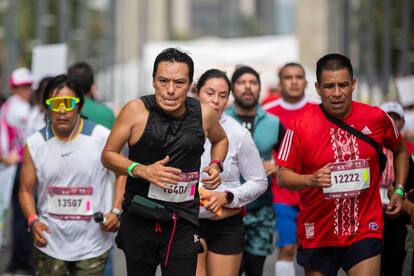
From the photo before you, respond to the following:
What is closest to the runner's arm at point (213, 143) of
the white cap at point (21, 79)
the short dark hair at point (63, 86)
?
the short dark hair at point (63, 86)

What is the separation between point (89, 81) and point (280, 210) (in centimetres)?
198

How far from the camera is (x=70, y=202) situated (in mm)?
7750

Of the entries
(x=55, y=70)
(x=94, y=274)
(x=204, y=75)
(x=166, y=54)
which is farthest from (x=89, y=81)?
(x=55, y=70)

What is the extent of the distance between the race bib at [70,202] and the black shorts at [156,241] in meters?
1.14

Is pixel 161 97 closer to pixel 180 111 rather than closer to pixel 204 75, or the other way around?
pixel 180 111

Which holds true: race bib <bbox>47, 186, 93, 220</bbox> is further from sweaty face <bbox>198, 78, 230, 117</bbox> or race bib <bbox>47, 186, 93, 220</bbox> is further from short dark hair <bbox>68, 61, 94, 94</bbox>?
short dark hair <bbox>68, 61, 94, 94</bbox>

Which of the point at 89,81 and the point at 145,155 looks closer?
the point at 145,155

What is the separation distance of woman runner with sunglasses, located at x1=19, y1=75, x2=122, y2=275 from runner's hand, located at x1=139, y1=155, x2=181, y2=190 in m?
1.52

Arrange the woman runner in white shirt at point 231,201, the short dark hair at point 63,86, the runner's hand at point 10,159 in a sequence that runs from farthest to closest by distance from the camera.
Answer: the runner's hand at point 10,159, the short dark hair at point 63,86, the woman runner in white shirt at point 231,201

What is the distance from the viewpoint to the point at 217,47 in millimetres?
34031

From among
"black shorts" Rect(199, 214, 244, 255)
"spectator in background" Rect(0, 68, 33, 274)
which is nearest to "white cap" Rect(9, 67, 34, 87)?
"spectator in background" Rect(0, 68, 33, 274)

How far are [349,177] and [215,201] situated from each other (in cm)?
87

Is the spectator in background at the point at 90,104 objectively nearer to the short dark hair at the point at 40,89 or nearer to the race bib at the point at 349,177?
the short dark hair at the point at 40,89

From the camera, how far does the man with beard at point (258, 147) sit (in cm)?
881
